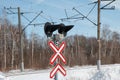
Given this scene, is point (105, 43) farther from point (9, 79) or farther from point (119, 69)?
point (9, 79)

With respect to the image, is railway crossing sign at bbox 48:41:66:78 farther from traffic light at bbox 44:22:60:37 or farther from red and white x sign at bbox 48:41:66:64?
traffic light at bbox 44:22:60:37

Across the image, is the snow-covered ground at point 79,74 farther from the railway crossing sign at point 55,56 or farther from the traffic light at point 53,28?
the traffic light at point 53,28

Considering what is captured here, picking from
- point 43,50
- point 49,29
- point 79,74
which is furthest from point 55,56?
point 43,50

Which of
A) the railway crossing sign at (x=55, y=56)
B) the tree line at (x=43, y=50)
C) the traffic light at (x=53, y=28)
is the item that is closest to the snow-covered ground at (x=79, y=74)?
the railway crossing sign at (x=55, y=56)

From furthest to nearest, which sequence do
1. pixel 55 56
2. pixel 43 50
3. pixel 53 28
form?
pixel 43 50 < pixel 53 28 < pixel 55 56

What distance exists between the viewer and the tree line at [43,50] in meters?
51.3

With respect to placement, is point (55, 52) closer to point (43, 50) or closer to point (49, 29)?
point (49, 29)

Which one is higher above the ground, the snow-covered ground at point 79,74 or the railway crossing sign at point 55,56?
the railway crossing sign at point 55,56

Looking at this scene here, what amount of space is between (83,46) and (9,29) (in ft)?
163

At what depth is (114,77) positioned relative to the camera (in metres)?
21.3

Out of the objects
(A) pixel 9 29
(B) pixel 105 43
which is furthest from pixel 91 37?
(A) pixel 9 29

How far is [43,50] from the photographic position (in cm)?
7538

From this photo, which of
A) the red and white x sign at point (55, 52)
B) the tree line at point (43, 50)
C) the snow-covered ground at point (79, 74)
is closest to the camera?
the red and white x sign at point (55, 52)

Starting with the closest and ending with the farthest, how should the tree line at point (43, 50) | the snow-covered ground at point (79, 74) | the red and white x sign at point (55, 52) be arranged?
the red and white x sign at point (55, 52)
the snow-covered ground at point (79, 74)
the tree line at point (43, 50)
